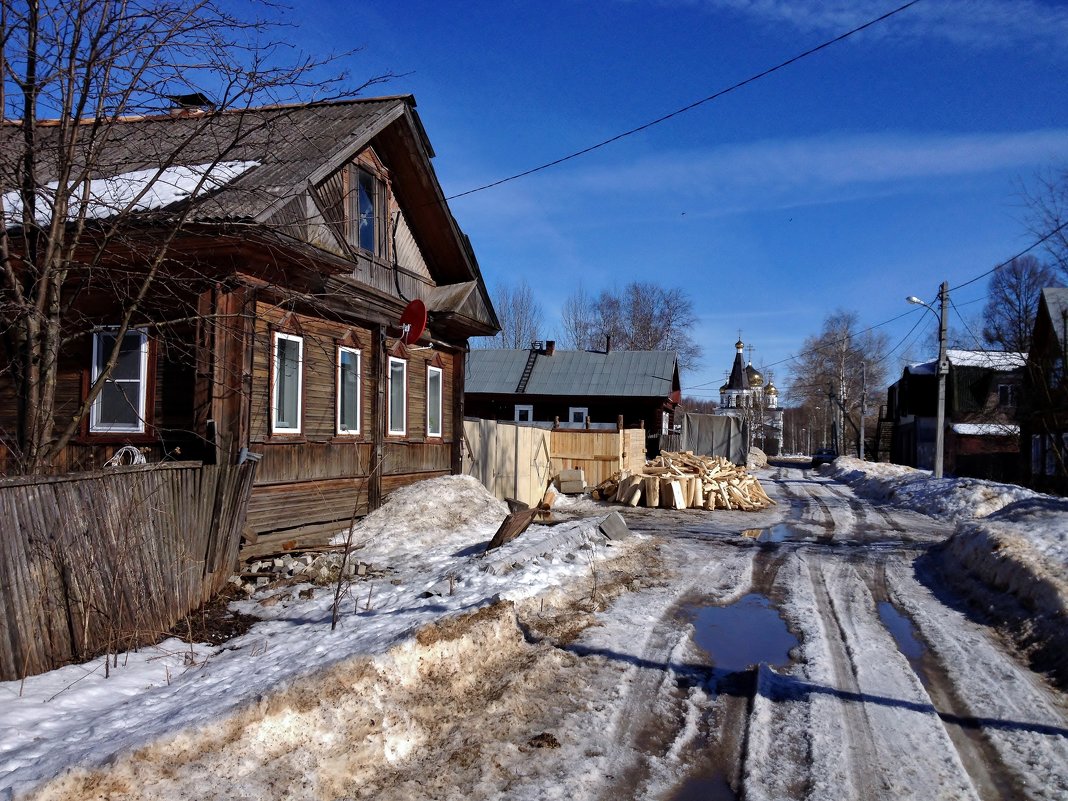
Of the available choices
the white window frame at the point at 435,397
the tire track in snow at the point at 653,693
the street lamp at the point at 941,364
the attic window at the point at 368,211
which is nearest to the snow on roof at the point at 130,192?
the attic window at the point at 368,211

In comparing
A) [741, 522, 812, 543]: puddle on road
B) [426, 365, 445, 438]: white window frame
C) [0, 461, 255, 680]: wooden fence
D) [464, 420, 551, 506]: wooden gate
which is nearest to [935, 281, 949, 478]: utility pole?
[741, 522, 812, 543]: puddle on road

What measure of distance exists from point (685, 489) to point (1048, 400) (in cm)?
877

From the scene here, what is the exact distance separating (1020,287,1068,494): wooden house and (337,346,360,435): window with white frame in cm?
1424

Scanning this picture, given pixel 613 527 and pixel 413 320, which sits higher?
pixel 413 320

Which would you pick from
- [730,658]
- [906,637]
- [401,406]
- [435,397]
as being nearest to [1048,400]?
[906,637]

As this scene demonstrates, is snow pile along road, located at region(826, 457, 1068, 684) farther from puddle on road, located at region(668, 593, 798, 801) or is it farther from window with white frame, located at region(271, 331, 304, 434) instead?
window with white frame, located at region(271, 331, 304, 434)

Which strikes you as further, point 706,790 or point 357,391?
point 357,391

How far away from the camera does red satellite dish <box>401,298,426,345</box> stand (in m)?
12.7

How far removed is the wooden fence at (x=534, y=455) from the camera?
17328mm

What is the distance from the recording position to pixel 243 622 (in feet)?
23.2

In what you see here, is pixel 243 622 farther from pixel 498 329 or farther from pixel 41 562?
A: pixel 498 329

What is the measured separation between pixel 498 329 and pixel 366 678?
11673mm

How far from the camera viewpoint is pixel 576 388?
3594 centimetres

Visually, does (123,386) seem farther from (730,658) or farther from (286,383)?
(730,658)
